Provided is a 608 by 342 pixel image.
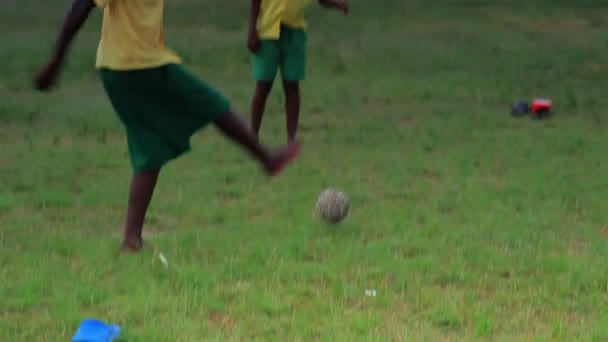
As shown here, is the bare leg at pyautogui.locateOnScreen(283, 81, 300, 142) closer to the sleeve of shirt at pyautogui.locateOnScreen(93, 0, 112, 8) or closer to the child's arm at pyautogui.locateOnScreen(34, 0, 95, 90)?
the child's arm at pyautogui.locateOnScreen(34, 0, 95, 90)

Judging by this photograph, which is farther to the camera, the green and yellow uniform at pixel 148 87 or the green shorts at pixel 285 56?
the green shorts at pixel 285 56

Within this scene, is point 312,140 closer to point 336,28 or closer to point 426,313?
point 426,313

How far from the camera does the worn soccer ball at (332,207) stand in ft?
17.6

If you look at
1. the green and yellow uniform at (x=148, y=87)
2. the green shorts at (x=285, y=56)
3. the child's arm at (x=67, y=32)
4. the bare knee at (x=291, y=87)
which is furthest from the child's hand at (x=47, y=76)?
the bare knee at (x=291, y=87)

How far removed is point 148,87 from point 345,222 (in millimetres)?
1393

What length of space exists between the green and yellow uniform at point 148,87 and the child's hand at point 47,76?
22 cm

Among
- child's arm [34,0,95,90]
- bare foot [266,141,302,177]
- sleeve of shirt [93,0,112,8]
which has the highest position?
sleeve of shirt [93,0,112,8]

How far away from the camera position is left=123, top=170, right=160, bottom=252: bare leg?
16.5ft

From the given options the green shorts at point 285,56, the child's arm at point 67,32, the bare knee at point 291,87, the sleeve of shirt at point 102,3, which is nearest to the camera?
the sleeve of shirt at point 102,3

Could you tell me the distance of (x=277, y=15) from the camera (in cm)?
707

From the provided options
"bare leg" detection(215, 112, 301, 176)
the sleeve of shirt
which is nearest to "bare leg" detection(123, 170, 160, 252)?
"bare leg" detection(215, 112, 301, 176)

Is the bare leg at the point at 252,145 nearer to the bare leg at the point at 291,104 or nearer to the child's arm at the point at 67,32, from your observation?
the child's arm at the point at 67,32

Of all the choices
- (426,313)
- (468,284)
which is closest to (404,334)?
(426,313)

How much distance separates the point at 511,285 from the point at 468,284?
7.4 inches
